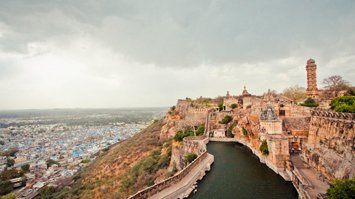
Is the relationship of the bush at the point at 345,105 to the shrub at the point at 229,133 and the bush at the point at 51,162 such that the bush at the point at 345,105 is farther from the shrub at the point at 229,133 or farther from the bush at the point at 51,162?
the bush at the point at 51,162

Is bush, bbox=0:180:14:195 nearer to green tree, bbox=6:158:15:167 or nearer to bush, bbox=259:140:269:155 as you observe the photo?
green tree, bbox=6:158:15:167

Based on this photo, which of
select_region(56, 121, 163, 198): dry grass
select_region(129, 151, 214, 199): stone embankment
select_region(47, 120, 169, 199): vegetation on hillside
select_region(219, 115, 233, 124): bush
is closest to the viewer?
select_region(129, 151, 214, 199): stone embankment

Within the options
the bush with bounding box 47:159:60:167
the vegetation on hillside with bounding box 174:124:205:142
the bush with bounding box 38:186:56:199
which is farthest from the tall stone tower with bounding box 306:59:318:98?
the bush with bounding box 47:159:60:167

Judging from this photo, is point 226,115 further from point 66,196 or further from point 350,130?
point 66,196

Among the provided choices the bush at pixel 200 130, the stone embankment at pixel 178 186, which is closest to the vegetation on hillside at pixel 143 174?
the bush at pixel 200 130

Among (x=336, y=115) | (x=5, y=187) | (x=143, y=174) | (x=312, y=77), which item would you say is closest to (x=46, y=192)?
(x=5, y=187)

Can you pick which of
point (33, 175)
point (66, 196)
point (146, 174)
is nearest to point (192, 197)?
point (146, 174)

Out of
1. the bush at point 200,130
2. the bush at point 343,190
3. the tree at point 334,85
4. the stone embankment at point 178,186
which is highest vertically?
the tree at point 334,85
